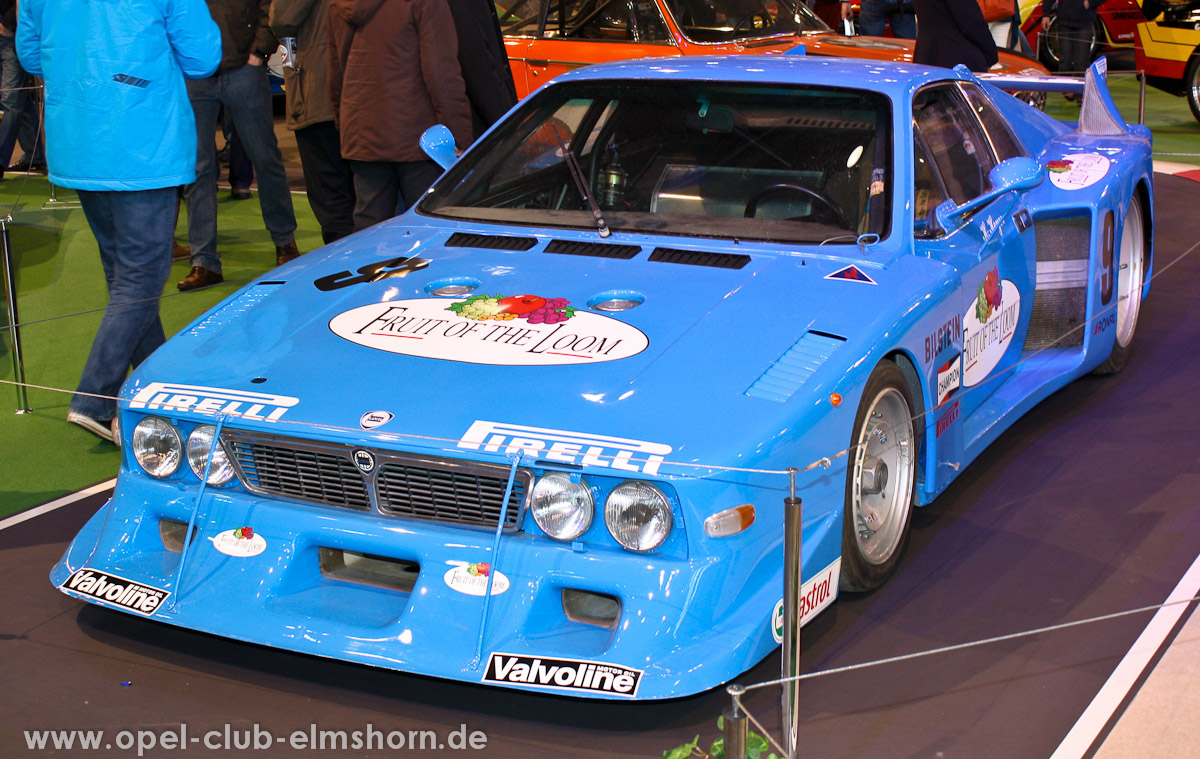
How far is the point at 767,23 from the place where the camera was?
359 inches

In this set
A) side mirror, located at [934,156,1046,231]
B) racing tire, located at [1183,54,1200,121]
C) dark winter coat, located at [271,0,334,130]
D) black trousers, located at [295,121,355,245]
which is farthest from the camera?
racing tire, located at [1183,54,1200,121]

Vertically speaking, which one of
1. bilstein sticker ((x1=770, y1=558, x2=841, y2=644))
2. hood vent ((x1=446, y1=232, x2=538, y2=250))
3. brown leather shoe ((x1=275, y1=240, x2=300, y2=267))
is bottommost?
brown leather shoe ((x1=275, y1=240, x2=300, y2=267))

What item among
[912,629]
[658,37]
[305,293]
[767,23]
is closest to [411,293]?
[305,293]

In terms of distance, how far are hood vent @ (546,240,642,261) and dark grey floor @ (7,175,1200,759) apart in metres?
1.19

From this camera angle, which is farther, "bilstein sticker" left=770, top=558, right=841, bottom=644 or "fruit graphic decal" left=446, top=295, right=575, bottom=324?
"fruit graphic decal" left=446, top=295, right=575, bottom=324

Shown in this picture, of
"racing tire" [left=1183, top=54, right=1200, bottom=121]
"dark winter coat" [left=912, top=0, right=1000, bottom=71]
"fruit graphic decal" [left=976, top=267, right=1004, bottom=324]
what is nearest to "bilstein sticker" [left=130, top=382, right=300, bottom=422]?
"fruit graphic decal" [left=976, top=267, right=1004, bottom=324]

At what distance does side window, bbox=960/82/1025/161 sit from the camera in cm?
470

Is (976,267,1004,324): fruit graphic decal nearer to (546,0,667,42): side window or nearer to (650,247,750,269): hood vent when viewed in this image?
(650,247,750,269): hood vent

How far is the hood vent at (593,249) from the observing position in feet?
12.4

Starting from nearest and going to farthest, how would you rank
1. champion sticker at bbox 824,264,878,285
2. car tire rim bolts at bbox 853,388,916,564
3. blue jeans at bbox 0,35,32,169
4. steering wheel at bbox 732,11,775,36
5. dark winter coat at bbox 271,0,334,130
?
1. car tire rim bolts at bbox 853,388,916,564
2. champion sticker at bbox 824,264,878,285
3. dark winter coat at bbox 271,0,334,130
4. steering wheel at bbox 732,11,775,36
5. blue jeans at bbox 0,35,32,169

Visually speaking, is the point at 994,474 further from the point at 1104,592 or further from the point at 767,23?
the point at 767,23

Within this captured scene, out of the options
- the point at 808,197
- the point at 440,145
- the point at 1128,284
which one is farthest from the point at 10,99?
the point at 1128,284

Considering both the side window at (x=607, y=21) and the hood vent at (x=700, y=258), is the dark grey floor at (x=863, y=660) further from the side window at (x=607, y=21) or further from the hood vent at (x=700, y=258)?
the side window at (x=607, y=21)

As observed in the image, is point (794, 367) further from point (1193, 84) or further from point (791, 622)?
point (1193, 84)
